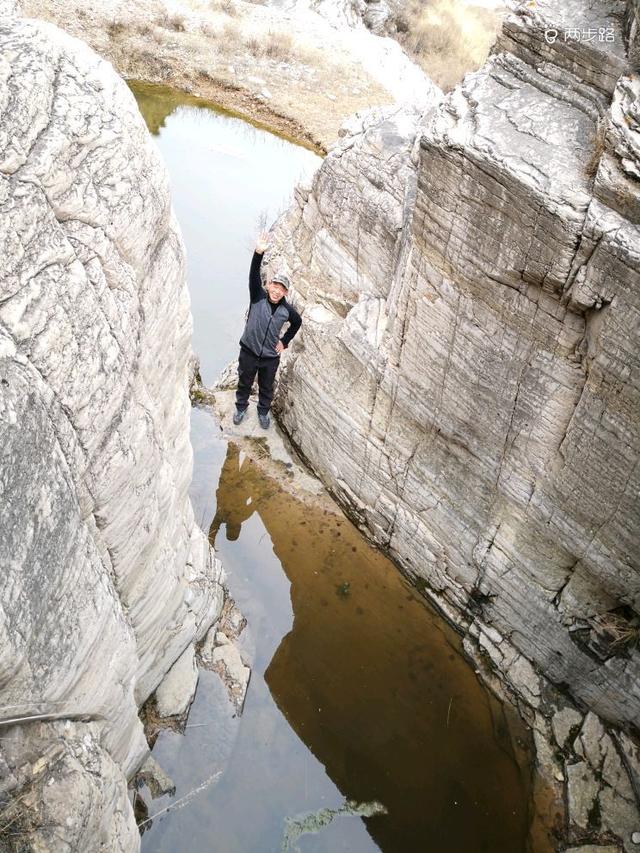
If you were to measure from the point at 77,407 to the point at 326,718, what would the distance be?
375 cm

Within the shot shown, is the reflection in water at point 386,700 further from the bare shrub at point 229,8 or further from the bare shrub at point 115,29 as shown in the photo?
the bare shrub at point 229,8

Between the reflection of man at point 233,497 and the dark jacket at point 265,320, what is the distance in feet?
4.28

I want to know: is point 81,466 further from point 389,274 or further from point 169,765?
point 389,274

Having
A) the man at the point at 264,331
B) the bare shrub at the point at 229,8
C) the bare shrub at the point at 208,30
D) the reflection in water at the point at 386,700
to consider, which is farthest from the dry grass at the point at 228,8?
the reflection in water at the point at 386,700

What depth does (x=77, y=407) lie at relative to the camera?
11.0 ft

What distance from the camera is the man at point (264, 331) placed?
23.6 feet

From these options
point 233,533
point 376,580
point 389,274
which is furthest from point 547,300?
point 233,533

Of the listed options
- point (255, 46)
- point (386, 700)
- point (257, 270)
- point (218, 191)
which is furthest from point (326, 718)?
point (255, 46)

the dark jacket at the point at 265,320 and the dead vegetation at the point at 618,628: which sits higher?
the dark jacket at the point at 265,320

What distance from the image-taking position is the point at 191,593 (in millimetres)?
5598

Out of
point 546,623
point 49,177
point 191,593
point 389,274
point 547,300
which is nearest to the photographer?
point 49,177

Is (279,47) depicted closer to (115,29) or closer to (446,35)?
(115,29)

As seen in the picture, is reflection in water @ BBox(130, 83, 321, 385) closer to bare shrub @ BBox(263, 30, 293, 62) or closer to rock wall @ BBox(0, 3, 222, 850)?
bare shrub @ BBox(263, 30, 293, 62)

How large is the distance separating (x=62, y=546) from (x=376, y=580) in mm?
4231
